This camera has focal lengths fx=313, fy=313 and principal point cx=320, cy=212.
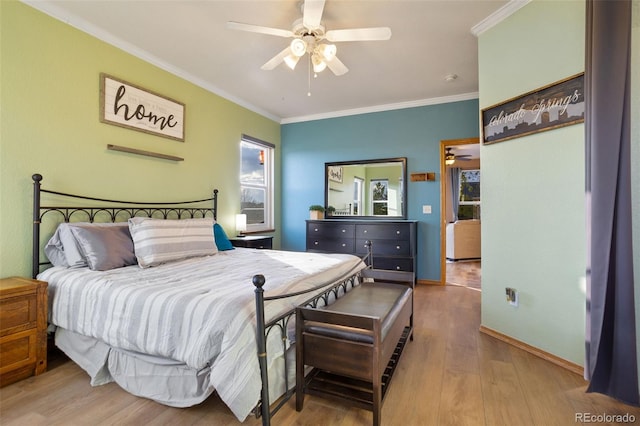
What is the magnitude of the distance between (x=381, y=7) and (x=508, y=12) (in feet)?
3.36

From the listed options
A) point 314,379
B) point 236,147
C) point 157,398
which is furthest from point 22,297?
point 236,147

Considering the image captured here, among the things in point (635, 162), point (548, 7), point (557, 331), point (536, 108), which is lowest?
point (557, 331)

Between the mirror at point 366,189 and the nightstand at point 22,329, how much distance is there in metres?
3.76

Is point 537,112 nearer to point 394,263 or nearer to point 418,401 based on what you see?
point 418,401

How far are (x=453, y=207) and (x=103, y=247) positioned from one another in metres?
6.99

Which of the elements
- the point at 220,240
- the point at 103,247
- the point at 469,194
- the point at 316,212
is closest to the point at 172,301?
the point at 103,247

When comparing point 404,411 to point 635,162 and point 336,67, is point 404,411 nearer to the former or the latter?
point 635,162

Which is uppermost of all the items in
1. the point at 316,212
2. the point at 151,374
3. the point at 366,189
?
the point at 366,189

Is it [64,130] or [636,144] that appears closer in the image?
[636,144]

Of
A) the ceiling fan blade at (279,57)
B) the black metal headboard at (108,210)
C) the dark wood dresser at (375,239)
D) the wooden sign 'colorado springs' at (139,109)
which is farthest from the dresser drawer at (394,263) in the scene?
the wooden sign 'colorado springs' at (139,109)

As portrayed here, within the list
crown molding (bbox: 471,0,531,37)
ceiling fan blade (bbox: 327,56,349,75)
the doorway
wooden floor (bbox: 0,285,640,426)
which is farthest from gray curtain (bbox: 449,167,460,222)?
ceiling fan blade (bbox: 327,56,349,75)

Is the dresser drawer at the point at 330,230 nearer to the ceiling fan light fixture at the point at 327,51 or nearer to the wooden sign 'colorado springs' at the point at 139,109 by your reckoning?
the wooden sign 'colorado springs' at the point at 139,109

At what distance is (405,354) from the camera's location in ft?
7.61

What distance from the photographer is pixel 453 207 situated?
7406mm
